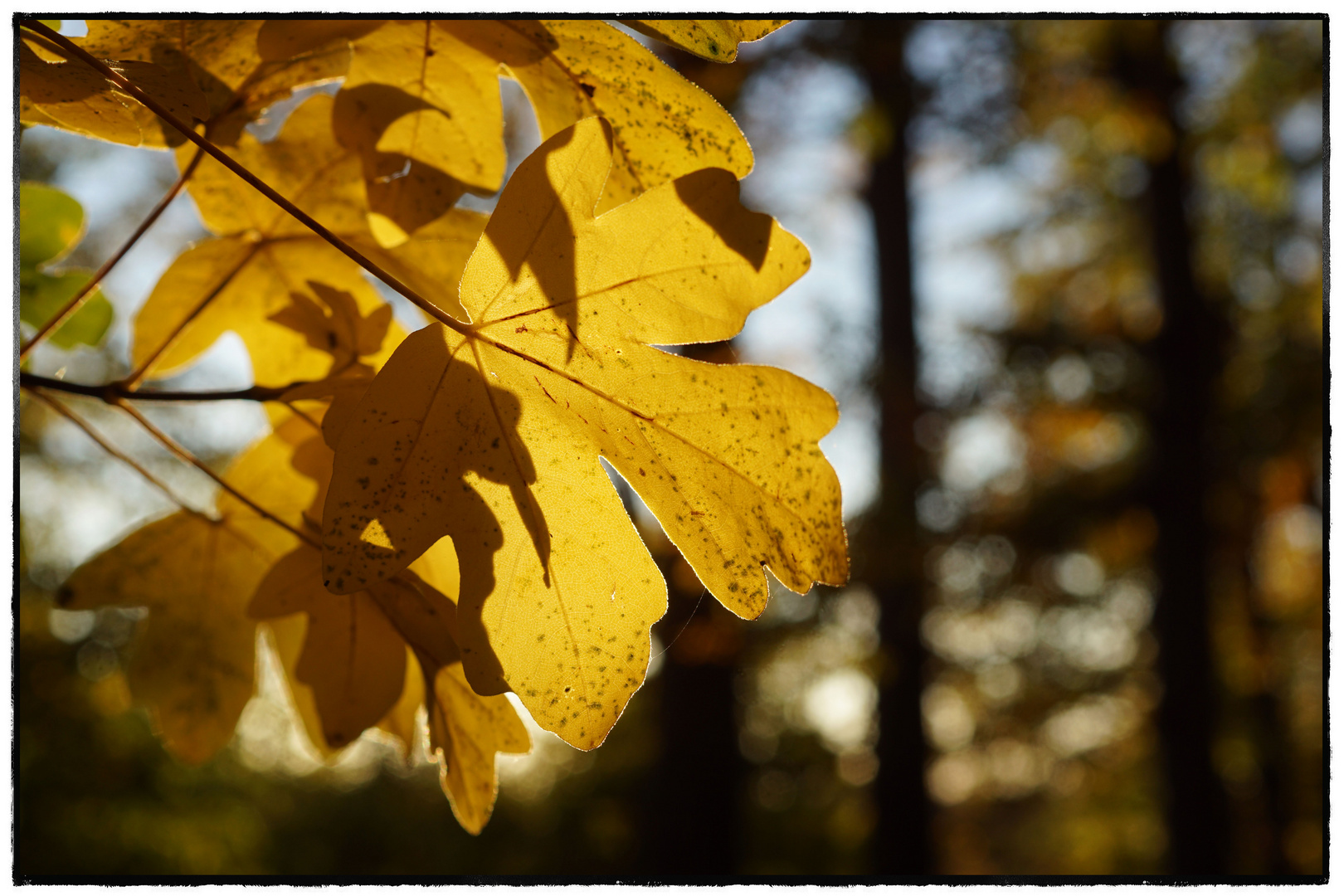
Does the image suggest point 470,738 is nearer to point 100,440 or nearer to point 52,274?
point 100,440

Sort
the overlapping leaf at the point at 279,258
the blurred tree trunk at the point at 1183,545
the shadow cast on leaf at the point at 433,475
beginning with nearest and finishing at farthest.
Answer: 1. the shadow cast on leaf at the point at 433,475
2. the overlapping leaf at the point at 279,258
3. the blurred tree trunk at the point at 1183,545

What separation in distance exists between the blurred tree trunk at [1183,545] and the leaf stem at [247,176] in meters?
4.72

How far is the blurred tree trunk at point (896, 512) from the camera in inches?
143

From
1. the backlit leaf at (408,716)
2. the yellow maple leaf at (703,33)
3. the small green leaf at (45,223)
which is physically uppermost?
the yellow maple leaf at (703,33)

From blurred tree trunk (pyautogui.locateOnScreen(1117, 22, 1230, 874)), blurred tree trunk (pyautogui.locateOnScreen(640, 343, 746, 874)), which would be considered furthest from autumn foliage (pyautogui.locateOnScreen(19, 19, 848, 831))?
blurred tree trunk (pyautogui.locateOnScreen(1117, 22, 1230, 874))

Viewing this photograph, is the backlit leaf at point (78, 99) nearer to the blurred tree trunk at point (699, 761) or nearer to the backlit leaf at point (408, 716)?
the backlit leaf at point (408, 716)

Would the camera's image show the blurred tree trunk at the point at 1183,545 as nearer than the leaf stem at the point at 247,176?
No

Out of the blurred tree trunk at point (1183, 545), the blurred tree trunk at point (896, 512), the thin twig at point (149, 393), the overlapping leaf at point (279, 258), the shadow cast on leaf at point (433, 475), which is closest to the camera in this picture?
the shadow cast on leaf at point (433, 475)

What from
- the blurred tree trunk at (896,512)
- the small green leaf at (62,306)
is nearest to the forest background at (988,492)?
the blurred tree trunk at (896,512)

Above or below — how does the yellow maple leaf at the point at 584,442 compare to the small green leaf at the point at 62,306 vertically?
below

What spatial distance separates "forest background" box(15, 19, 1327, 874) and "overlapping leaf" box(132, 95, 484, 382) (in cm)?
227

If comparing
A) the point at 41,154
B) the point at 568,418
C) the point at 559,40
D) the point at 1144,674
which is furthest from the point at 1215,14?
the point at 1144,674

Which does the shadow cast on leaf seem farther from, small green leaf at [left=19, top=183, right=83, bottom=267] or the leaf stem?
small green leaf at [left=19, top=183, right=83, bottom=267]

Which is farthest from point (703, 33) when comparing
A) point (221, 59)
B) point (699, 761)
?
point (699, 761)
